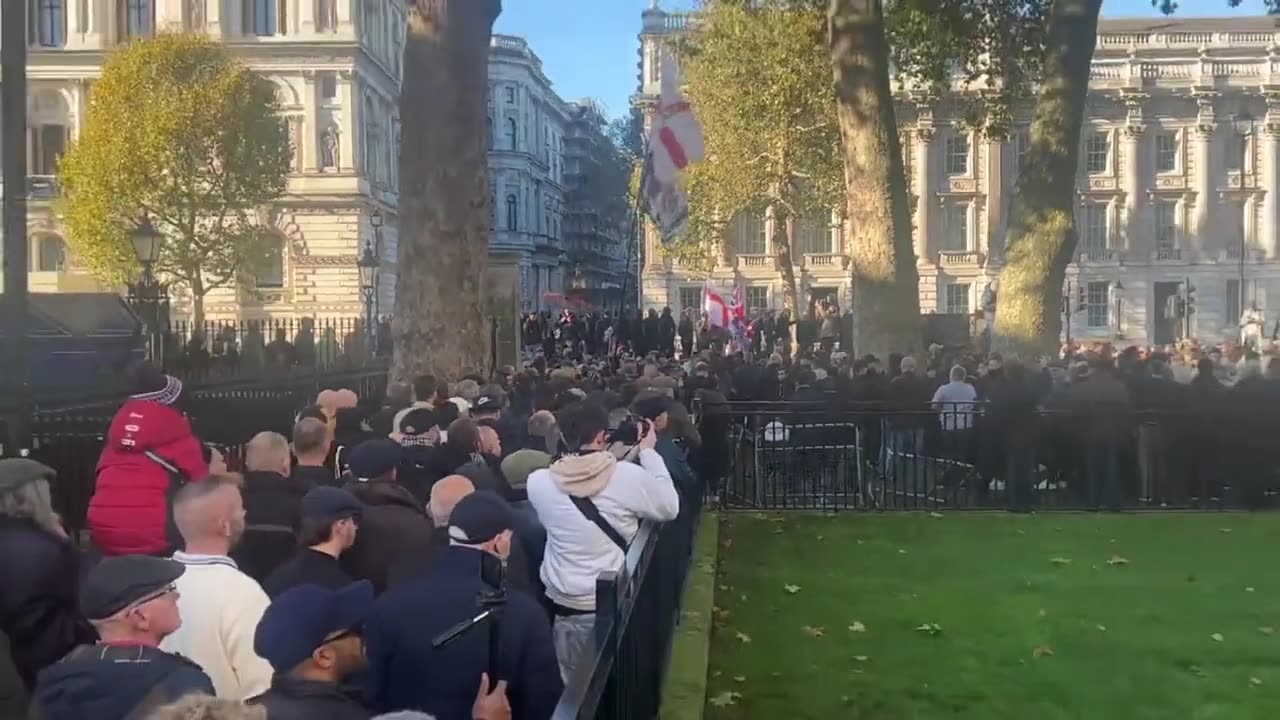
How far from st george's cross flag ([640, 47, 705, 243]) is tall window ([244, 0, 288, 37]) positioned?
156 feet

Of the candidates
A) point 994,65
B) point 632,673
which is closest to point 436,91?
point 632,673

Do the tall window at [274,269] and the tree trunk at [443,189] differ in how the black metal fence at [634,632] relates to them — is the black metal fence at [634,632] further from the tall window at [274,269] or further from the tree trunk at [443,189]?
the tall window at [274,269]

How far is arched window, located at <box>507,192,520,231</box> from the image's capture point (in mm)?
91750

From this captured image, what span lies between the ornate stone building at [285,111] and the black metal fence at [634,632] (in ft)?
171

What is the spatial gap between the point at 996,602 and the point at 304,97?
56.6 metres

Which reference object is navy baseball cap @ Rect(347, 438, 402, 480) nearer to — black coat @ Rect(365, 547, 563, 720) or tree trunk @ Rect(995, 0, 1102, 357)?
black coat @ Rect(365, 547, 563, 720)

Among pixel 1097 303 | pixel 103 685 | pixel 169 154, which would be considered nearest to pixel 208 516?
pixel 103 685

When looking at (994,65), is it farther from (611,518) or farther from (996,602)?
(611,518)

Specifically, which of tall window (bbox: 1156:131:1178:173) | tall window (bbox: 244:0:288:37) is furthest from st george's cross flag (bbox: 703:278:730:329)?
tall window (bbox: 1156:131:1178:173)

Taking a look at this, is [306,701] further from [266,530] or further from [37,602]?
[266,530]

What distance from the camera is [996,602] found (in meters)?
10.1

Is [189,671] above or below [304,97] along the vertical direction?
below

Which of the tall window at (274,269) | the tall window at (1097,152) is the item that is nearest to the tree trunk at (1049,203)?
the tall window at (274,269)

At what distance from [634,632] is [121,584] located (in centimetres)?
217
